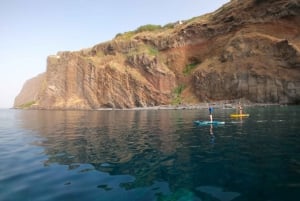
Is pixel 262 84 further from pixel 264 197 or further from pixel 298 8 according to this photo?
pixel 264 197

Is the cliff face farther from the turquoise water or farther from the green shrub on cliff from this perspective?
the turquoise water

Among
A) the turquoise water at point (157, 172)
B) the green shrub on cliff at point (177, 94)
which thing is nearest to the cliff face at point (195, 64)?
the green shrub on cliff at point (177, 94)

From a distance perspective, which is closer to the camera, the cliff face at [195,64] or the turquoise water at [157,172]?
the turquoise water at [157,172]

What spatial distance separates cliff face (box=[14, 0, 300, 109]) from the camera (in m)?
76.6

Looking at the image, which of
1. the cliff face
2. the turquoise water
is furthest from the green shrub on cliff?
the turquoise water

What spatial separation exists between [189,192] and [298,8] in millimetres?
84454

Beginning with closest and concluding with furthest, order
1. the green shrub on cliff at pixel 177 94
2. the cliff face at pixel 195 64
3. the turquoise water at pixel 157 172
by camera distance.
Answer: the turquoise water at pixel 157 172 → the cliff face at pixel 195 64 → the green shrub on cliff at pixel 177 94

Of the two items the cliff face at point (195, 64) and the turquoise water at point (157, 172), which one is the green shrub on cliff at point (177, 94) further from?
the turquoise water at point (157, 172)

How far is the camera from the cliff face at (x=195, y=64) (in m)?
76.6

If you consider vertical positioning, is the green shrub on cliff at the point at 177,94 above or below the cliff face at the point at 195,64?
below

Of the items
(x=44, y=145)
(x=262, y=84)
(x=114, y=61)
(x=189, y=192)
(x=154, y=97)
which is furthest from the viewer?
(x=114, y=61)

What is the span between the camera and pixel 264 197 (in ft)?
29.2

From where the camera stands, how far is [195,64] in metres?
102

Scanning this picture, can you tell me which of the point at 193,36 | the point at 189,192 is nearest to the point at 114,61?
the point at 193,36
